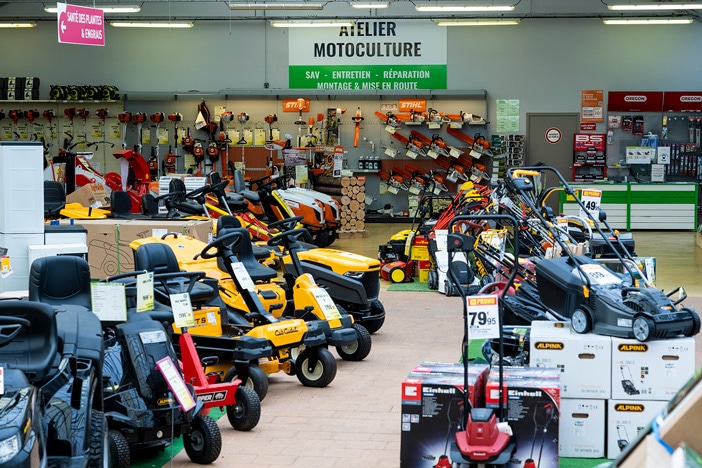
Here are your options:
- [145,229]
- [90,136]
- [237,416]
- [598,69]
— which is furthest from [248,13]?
[237,416]

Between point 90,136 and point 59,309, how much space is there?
1683 cm

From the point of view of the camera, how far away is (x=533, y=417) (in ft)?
17.0

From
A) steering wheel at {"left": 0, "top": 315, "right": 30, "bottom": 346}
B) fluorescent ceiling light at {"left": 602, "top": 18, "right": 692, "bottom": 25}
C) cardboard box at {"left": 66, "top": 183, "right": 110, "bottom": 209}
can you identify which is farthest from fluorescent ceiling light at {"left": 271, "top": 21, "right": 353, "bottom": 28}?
steering wheel at {"left": 0, "top": 315, "right": 30, "bottom": 346}

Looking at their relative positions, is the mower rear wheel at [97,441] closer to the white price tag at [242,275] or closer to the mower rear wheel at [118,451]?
the mower rear wheel at [118,451]

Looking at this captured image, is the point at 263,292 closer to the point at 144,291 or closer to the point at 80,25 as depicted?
the point at 144,291

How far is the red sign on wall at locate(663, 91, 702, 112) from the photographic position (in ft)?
67.9

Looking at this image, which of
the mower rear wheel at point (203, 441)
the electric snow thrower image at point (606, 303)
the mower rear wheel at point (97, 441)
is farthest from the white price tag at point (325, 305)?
the mower rear wheel at point (97, 441)

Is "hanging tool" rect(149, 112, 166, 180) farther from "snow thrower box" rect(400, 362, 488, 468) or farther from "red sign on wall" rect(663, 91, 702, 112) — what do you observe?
"snow thrower box" rect(400, 362, 488, 468)

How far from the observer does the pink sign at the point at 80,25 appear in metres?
12.0

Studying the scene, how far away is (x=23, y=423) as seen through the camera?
372 centimetres

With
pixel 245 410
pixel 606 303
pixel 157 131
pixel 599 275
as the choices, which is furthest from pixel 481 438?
pixel 157 131

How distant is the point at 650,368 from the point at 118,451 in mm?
3019

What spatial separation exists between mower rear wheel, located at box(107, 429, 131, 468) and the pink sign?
25.2ft

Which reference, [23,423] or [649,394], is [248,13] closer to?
[649,394]
